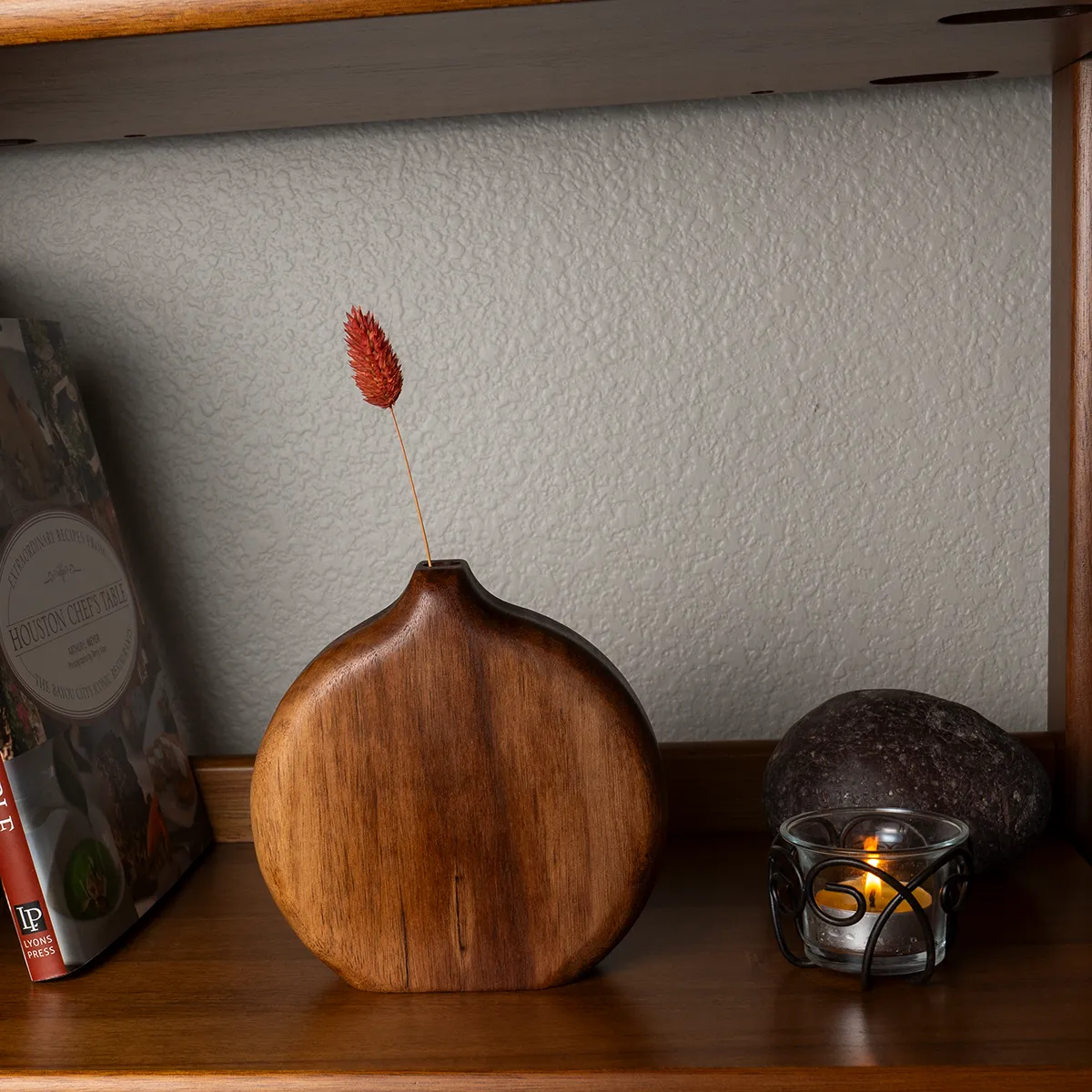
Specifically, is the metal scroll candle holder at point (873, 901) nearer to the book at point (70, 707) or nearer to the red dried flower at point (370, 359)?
the red dried flower at point (370, 359)

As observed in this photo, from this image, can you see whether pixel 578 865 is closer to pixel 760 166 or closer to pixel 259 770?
pixel 259 770

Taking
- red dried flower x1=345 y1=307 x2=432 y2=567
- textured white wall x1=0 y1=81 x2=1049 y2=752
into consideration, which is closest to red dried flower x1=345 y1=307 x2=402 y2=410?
red dried flower x1=345 y1=307 x2=432 y2=567

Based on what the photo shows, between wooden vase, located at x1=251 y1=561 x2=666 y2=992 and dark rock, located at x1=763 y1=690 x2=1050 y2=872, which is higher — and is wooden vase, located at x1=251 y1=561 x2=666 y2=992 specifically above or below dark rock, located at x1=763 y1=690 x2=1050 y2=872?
above

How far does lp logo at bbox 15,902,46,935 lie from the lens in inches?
24.3

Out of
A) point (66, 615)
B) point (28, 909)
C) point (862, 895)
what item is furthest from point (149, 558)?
point (862, 895)

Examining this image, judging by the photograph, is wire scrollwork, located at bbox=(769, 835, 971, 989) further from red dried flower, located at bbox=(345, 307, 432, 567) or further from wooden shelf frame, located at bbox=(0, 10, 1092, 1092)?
red dried flower, located at bbox=(345, 307, 432, 567)

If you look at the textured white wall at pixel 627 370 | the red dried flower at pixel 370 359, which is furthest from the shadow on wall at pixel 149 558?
the red dried flower at pixel 370 359

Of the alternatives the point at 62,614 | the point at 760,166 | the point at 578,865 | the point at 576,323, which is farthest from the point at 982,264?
the point at 62,614

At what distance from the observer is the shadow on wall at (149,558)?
0.83 meters

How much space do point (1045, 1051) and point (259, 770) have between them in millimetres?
392

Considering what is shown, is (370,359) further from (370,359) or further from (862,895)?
(862,895)

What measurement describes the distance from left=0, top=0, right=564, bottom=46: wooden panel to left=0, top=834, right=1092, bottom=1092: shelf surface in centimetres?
48

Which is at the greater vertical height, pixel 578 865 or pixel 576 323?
pixel 576 323

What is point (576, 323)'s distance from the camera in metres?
0.79
